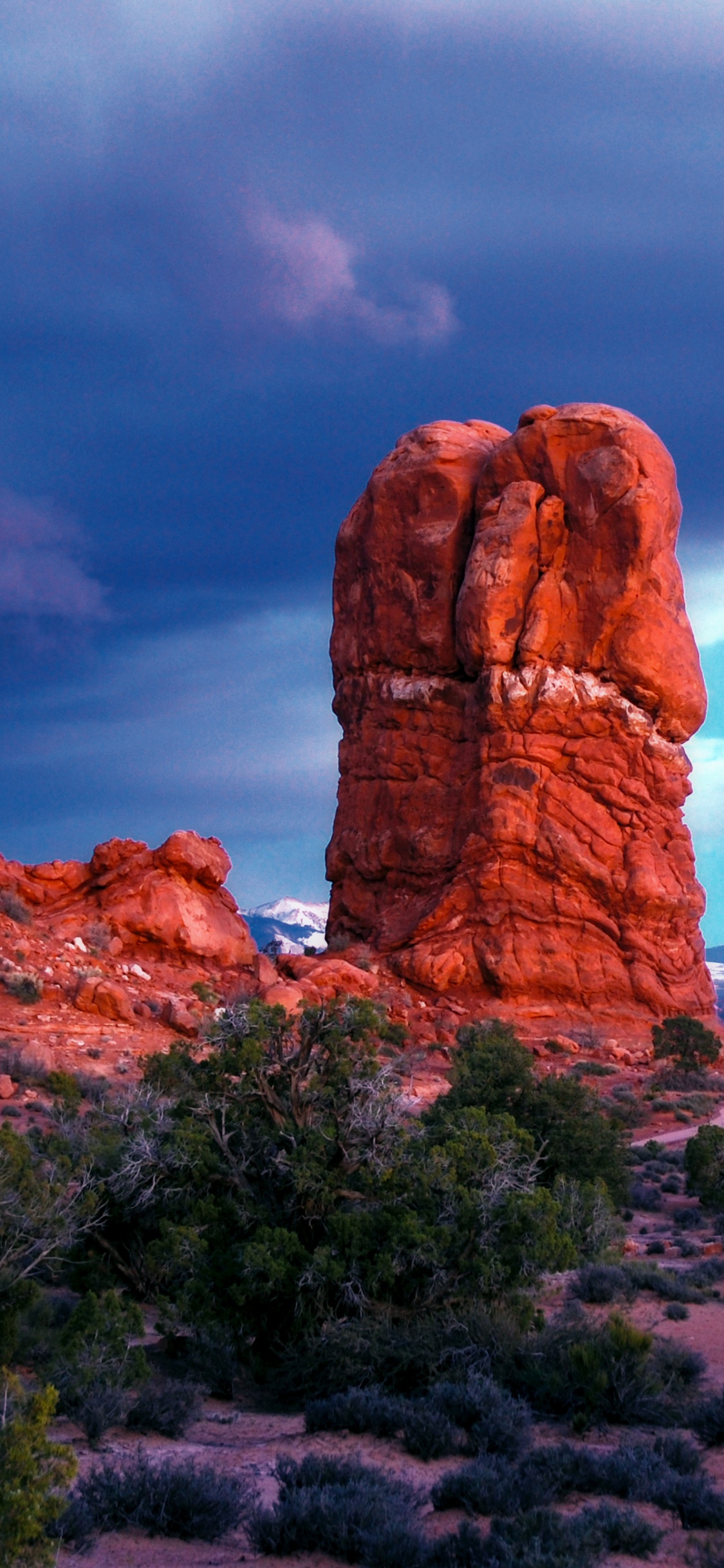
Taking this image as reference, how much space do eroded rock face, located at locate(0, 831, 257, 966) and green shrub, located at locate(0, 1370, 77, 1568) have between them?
943 inches

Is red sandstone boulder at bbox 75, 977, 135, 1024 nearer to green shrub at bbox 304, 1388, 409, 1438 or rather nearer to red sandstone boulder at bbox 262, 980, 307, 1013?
red sandstone boulder at bbox 262, 980, 307, 1013

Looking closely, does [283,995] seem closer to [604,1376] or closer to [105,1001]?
[105,1001]

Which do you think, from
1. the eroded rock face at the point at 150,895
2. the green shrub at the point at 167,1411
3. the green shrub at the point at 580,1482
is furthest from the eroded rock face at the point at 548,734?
the green shrub at the point at 580,1482

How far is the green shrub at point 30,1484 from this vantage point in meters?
4.22

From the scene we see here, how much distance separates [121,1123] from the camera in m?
9.95

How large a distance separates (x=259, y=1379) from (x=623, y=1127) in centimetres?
1252

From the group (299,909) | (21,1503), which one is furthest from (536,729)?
(299,909)

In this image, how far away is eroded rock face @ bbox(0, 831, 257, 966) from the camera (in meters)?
29.2

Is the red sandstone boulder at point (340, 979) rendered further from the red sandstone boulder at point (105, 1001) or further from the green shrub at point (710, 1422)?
the green shrub at point (710, 1422)

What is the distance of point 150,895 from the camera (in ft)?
98.3

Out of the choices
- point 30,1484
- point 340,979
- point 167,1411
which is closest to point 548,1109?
point 167,1411

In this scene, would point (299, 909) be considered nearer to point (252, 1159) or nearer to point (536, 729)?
point (536, 729)

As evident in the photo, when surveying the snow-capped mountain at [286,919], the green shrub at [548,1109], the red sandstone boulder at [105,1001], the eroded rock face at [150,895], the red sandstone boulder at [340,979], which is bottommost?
the green shrub at [548,1109]

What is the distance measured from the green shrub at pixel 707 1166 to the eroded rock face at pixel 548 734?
52.7ft
